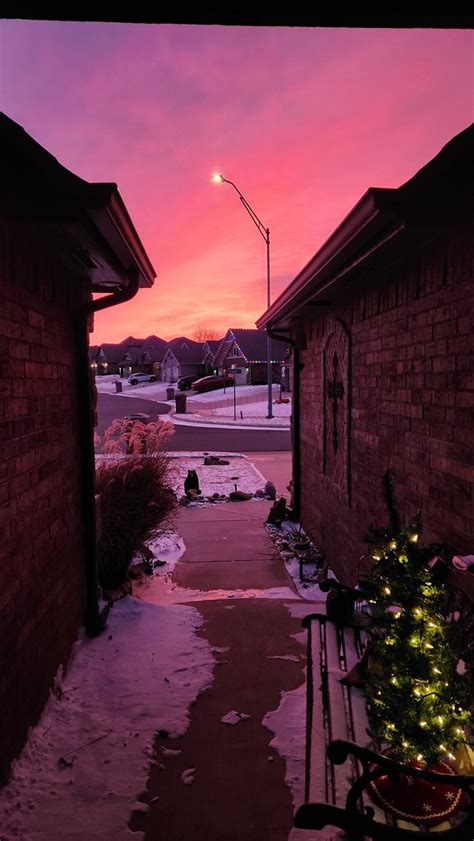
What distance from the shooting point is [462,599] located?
9.24 feet

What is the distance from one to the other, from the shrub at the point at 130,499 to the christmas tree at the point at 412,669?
11.7ft

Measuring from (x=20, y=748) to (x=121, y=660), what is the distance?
1310mm

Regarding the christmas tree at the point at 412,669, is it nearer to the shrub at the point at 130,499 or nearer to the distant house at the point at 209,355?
the shrub at the point at 130,499

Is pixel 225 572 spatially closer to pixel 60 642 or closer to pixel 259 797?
pixel 60 642

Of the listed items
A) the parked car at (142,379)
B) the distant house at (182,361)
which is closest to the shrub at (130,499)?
the distant house at (182,361)

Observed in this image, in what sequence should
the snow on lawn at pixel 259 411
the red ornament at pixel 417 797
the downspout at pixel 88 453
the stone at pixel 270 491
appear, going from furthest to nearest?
1. the snow on lawn at pixel 259 411
2. the stone at pixel 270 491
3. the downspout at pixel 88 453
4. the red ornament at pixel 417 797

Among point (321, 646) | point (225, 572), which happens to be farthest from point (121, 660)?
point (225, 572)

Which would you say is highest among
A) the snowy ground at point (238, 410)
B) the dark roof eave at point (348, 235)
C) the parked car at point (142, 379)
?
the dark roof eave at point (348, 235)

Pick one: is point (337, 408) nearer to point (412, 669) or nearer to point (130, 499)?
point (130, 499)

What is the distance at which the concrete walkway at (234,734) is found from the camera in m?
2.64

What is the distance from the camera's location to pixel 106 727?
3.37 metres

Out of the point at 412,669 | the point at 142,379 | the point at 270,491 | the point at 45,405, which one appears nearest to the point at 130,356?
the point at 142,379

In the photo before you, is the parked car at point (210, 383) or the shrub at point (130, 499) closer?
the shrub at point (130, 499)

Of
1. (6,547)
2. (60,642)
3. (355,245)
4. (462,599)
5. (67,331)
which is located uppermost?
(355,245)
